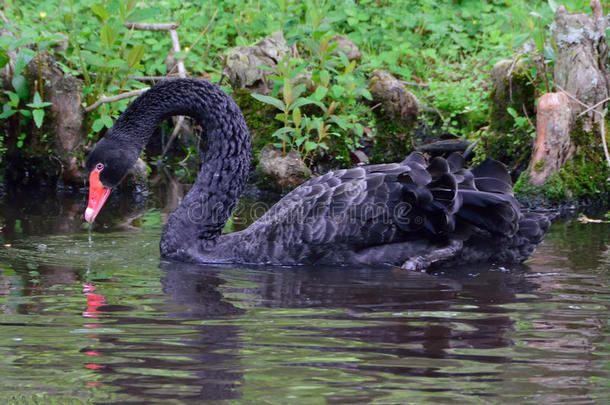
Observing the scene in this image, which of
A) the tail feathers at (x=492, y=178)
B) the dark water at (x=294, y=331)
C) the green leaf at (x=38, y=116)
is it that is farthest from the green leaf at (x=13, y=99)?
the tail feathers at (x=492, y=178)

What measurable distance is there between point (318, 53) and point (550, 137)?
2.27 meters

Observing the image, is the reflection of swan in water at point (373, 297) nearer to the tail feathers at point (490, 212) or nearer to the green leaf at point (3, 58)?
the tail feathers at point (490, 212)

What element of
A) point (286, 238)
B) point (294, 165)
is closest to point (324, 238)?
point (286, 238)

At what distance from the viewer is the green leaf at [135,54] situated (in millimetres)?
8117

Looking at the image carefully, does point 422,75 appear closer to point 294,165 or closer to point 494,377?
point 294,165

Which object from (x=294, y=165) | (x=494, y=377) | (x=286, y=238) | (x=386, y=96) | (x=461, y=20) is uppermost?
(x=461, y=20)

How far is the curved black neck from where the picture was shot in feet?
19.2

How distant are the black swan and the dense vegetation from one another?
208cm

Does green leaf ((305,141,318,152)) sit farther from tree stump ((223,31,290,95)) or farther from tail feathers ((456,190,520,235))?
tail feathers ((456,190,520,235))

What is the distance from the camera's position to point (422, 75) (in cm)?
1041

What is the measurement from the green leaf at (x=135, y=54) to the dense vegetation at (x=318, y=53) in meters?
0.01

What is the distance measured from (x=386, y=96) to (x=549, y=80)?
155 cm

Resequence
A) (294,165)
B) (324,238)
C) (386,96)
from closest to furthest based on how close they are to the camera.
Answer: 1. (324,238)
2. (294,165)
3. (386,96)

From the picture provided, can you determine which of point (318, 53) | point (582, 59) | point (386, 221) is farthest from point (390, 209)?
point (318, 53)
